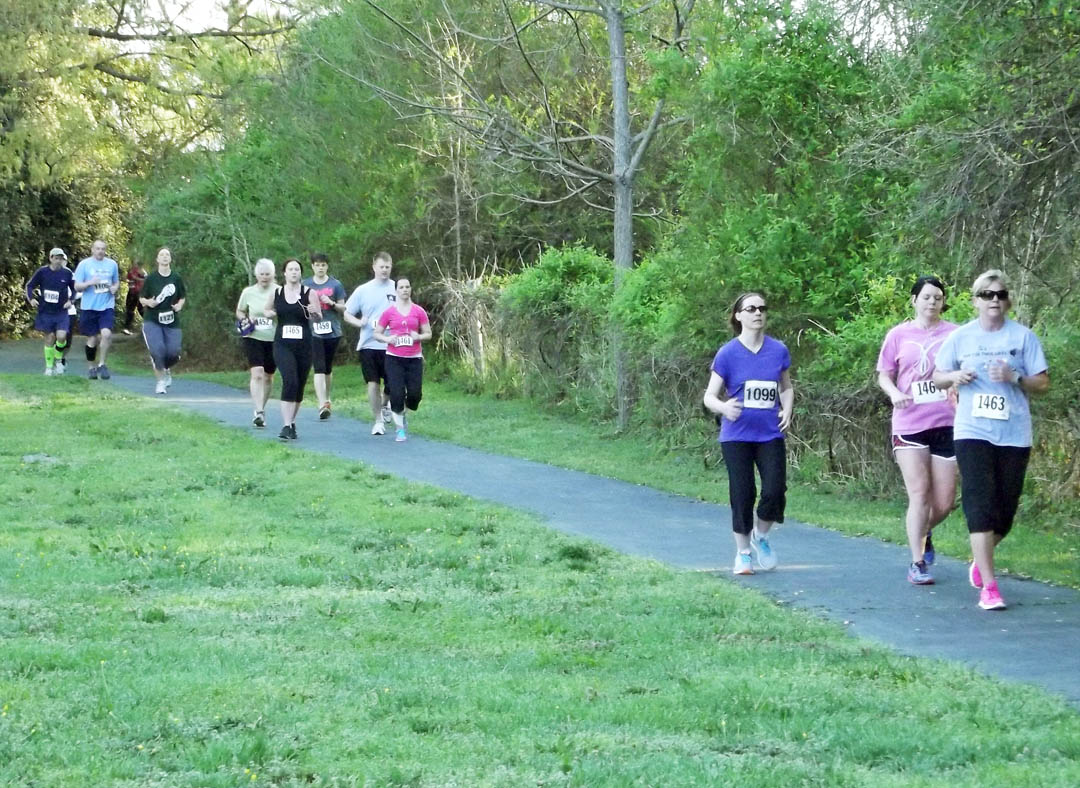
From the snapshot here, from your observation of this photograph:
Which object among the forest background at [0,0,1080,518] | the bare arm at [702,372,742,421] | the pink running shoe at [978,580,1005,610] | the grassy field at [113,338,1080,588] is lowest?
the grassy field at [113,338,1080,588]

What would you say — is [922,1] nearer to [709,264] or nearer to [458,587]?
[458,587]

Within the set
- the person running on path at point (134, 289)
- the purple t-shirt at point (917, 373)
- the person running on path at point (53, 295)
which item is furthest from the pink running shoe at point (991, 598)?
the person running on path at point (134, 289)

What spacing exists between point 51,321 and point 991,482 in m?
18.3

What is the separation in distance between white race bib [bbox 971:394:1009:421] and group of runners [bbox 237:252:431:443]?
8.13 m

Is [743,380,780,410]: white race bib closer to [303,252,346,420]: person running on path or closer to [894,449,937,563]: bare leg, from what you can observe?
[894,449,937,563]: bare leg

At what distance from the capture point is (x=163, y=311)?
2047 cm

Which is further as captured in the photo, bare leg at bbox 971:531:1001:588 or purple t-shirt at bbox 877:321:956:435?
purple t-shirt at bbox 877:321:956:435

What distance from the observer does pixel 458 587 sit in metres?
8.60

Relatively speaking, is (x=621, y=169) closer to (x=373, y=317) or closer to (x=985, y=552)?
(x=373, y=317)

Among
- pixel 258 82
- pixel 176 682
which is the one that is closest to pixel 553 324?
pixel 258 82

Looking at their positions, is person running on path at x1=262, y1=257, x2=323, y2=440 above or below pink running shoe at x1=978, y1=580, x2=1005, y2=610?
above

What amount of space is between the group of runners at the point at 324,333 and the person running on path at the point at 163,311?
3517mm

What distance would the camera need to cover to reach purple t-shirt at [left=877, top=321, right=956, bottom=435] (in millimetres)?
9023

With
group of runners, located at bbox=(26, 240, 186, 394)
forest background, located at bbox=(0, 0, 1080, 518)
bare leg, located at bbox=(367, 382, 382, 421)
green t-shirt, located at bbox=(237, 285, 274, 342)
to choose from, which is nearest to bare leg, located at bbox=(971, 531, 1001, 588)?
forest background, located at bbox=(0, 0, 1080, 518)
